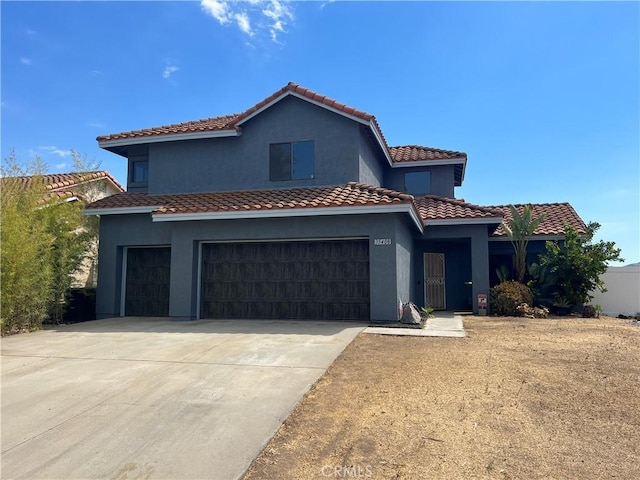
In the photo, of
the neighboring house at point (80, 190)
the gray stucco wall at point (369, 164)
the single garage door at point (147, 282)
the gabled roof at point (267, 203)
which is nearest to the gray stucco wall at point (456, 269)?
→ the gray stucco wall at point (369, 164)

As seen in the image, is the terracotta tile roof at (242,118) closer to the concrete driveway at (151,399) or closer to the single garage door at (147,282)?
the single garage door at (147,282)

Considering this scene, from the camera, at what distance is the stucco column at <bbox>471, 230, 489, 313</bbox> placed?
14.5 m

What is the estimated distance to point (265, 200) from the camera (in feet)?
40.2

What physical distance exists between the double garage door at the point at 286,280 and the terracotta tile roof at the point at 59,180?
4956 mm

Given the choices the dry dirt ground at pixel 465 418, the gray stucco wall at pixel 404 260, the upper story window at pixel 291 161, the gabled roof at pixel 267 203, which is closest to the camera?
the dry dirt ground at pixel 465 418

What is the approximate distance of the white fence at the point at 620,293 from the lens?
1636 cm

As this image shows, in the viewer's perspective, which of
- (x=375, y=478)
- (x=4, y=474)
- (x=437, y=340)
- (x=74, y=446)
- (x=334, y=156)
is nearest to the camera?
(x=375, y=478)

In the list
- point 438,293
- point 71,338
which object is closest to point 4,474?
point 71,338

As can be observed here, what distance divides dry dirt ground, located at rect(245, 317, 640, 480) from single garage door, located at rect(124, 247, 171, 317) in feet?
25.7

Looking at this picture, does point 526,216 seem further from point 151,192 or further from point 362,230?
point 151,192

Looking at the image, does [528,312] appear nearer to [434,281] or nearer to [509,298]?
[509,298]

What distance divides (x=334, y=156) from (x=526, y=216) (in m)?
7.35

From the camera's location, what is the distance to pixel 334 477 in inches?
141

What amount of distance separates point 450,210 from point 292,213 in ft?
20.9
